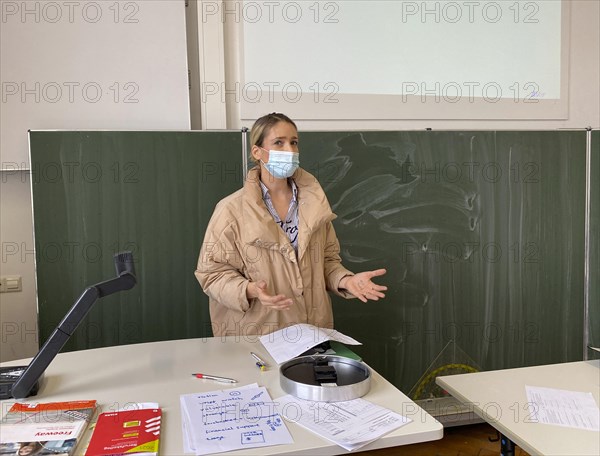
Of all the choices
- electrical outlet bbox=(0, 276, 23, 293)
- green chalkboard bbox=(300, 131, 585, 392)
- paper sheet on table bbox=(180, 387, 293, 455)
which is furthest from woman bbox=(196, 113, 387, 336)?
electrical outlet bbox=(0, 276, 23, 293)

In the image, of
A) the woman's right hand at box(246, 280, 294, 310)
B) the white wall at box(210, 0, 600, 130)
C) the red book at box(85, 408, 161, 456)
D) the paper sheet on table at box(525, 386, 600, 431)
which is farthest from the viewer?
the white wall at box(210, 0, 600, 130)

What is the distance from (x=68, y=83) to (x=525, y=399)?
2.47 metres

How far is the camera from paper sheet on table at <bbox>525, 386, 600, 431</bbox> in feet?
5.08

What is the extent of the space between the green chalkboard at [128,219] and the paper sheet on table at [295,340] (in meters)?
1.10

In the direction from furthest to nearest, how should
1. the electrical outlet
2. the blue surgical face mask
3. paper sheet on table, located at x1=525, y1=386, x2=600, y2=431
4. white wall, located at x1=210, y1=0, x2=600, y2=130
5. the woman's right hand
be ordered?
white wall, located at x1=210, y1=0, x2=600, y2=130 → the electrical outlet → the blue surgical face mask → the woman's right hand → paper sheet on table, located at x1=525, y1=386, x2=600, y2=431

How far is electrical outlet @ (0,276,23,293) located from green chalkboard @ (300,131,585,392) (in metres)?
1.60

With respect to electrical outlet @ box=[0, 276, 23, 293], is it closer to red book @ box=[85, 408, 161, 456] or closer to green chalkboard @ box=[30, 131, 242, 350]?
green chalkboard @ box=[30, 131, 242, 350]

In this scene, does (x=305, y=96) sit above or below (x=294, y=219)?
above

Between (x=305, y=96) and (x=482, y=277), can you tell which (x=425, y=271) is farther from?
(x=305, y=96)

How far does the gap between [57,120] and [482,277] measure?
8.09ft

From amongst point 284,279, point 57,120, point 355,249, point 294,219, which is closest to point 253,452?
point 284,279

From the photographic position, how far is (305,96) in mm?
3240

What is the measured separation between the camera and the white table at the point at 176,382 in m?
1.37

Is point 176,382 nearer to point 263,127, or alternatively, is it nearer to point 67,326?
point 67,326
